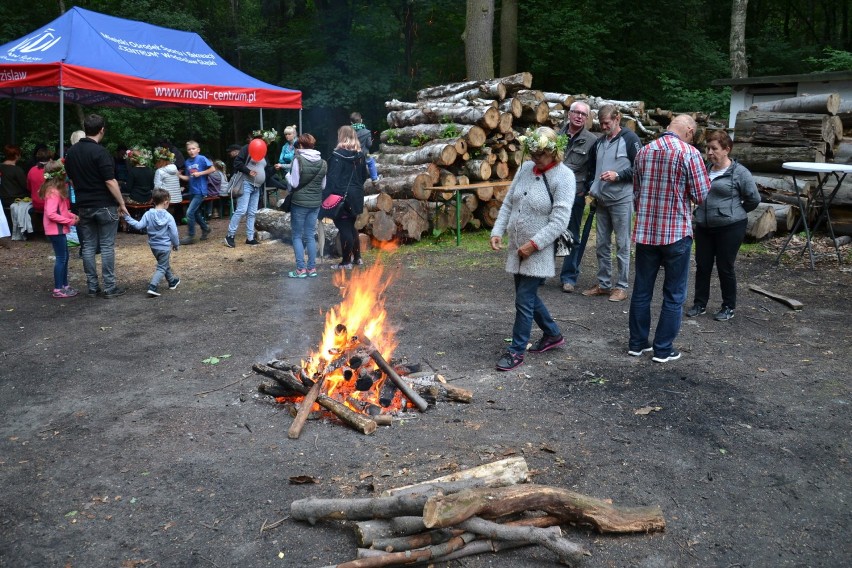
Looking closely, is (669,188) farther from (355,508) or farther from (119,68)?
(119,68)

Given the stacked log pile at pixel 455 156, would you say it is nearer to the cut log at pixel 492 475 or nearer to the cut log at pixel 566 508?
the cut log at pixel 492 475

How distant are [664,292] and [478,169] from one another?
677 cm

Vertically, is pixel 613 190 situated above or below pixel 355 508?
above

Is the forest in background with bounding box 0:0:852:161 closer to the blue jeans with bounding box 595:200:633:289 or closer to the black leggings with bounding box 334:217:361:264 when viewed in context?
the black leggings with bounding box 334:217:361:264

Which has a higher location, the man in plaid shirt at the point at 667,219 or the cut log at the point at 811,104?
the cut log at the point at 811,104

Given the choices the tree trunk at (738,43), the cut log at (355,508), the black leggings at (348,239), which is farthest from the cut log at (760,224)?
the tree trunk at (738,43)

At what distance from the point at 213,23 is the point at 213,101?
1445 centimetres

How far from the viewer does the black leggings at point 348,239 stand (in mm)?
9838

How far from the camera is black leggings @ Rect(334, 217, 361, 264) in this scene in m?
9.84

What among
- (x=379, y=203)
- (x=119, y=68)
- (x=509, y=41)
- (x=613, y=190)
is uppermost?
(x=509, y=41)

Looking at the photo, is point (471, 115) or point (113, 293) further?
point (471, 115)

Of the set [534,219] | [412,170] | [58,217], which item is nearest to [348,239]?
[412,170]

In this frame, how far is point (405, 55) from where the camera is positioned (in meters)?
24.7

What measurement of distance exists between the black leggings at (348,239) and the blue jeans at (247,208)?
2776 mm
